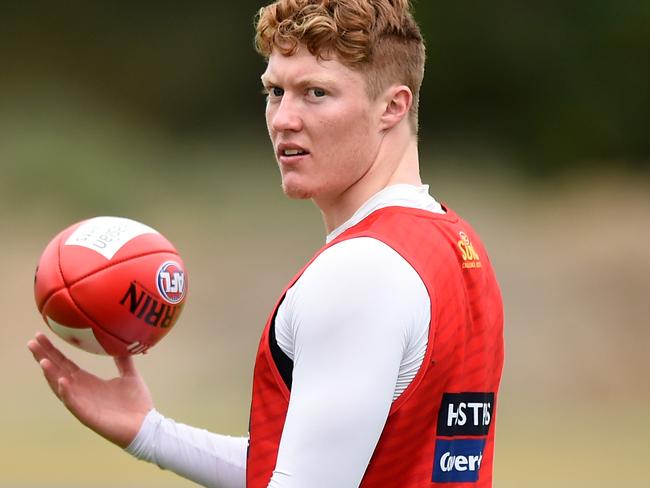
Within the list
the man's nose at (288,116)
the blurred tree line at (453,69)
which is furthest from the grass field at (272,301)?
the man's nose at (288,116)

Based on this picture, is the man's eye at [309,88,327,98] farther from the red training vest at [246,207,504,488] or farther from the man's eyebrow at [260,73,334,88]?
the red training vest at [246,207,504,488]

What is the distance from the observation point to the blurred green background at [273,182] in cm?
1347

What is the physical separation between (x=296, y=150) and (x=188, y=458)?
2.95 ft

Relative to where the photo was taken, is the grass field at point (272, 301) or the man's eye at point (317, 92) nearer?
the man's eye at point (317, 92)

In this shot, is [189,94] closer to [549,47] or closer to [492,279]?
[549,47]

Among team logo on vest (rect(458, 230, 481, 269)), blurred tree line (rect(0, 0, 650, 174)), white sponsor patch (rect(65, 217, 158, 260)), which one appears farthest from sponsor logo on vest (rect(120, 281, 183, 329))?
blurred tree line (rect(0, 0, 650, 174))

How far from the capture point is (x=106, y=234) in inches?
123

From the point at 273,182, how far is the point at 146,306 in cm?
1507

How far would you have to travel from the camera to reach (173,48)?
821 inches

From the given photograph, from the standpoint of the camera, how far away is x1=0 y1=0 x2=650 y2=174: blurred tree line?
19906 mm

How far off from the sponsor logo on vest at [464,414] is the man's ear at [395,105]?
23.9 inches

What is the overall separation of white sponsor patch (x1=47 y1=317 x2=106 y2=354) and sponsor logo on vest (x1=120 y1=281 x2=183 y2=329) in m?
0.13

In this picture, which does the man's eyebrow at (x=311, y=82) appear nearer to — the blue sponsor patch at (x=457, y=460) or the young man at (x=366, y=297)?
the young man at (x=366, y=297)

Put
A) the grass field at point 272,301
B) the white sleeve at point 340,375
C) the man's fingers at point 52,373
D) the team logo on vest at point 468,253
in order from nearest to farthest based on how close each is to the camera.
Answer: the white sleeve at point 340,375, the team logo on vest at point 468,253, the man's fingers at point 52,373, the grass field at point 272,301
